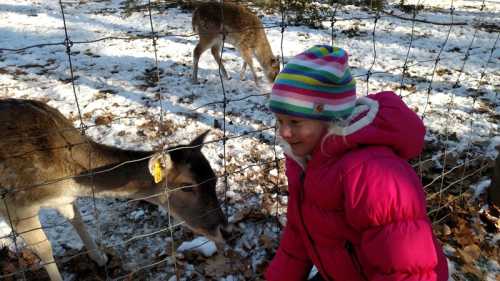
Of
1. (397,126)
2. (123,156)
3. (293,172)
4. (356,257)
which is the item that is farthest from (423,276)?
(123,156)

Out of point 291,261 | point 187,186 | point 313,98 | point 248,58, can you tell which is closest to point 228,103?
point 248,58

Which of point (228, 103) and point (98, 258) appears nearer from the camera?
point (98, 258)

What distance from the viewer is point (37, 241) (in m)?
2.96

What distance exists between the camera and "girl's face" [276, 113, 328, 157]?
173cm

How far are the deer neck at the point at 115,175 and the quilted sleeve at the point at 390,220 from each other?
6.33 feet

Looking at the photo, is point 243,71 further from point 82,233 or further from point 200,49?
point 82,233

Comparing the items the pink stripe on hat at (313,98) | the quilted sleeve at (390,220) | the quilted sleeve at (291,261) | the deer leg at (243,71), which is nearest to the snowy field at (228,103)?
the deer leg at (243,71)

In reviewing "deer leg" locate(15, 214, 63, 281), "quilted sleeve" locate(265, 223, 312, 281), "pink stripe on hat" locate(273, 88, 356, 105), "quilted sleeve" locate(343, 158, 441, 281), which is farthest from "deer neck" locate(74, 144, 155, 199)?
"quilted sleeve" locate(343, 158, 441, 281)

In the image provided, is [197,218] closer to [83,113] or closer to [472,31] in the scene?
[83,113]

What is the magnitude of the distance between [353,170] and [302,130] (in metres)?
0.28

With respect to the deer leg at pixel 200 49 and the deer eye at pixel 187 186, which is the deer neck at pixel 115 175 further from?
the deer leg at pixel 200 49

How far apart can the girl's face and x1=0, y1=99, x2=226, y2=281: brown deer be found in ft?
4.33

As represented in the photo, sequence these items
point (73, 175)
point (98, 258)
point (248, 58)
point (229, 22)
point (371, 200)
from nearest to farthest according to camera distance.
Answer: point (371, 200) → point (73, 175) → point (98, 258) → point (248, 58) → point (229, 22)

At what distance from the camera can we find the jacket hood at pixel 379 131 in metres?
1.63
